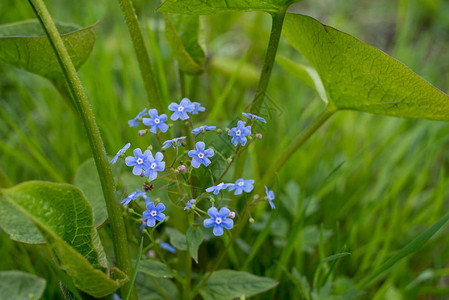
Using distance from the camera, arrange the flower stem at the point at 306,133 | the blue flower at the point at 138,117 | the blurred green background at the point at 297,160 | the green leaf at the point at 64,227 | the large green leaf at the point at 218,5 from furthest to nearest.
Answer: the blurred green background at the point at 297,160 < the flower stem at the point at 306,133 < the blue flower at the point at 138,117 < the large green leaf at the point at 218,5 < the green leaf at the point at 64,227

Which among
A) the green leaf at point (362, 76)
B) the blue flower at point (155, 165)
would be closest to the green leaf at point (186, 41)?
the green leaf at point (362, 76)

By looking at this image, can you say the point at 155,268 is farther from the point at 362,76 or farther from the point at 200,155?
the point at 362,76

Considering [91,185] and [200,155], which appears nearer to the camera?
[200,155]

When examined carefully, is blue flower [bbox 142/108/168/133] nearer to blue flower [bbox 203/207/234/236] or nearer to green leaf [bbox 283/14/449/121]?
blue flower [bbox 203/207/234/236]

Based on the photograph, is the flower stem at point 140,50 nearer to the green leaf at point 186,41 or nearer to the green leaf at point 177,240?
the green leaf at point 186,41

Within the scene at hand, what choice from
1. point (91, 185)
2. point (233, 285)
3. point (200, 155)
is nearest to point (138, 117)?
point (200, 155)

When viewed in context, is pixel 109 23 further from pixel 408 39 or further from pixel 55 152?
pixel 408 39

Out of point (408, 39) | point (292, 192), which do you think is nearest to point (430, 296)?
point (292, 192)
